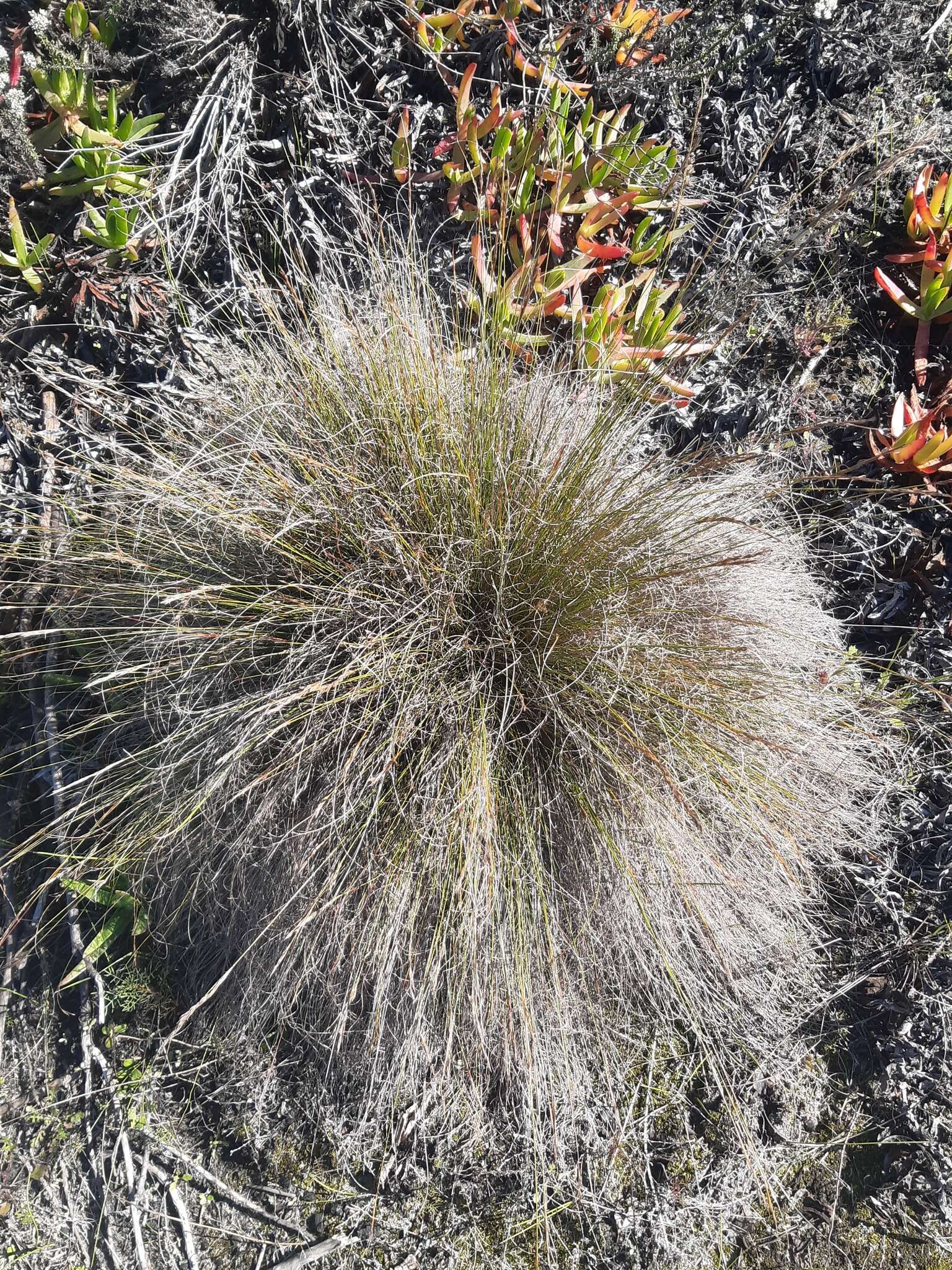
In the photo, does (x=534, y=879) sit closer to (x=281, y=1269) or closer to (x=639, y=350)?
(x=281, y=1269)

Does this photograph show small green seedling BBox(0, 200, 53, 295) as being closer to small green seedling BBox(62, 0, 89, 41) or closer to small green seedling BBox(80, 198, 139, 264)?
small green seedling BBox(80, 198, 139, 264)

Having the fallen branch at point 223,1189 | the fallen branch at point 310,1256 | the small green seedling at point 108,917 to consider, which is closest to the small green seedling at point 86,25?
the small green seedling at point 108,917

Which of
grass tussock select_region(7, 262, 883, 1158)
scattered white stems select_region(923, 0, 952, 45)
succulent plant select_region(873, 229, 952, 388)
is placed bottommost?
grass tussock select_region(7, 262, 883, 1158)

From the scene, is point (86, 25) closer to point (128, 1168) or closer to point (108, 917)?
point (108, 917)

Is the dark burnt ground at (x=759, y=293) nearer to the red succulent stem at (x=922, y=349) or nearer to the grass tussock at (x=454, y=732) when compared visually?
the red succulent stem at (x=922, y=349)

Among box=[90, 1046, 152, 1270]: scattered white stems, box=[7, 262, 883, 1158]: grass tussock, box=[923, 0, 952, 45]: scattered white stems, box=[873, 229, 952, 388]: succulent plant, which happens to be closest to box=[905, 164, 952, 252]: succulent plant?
box=[873, 229, 952, 388]: succulent plant

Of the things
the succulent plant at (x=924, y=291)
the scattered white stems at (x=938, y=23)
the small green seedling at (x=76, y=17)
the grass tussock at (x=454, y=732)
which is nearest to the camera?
the grass tussock at (x=454, y=732)

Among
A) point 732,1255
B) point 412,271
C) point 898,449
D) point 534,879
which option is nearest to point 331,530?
point 412,271

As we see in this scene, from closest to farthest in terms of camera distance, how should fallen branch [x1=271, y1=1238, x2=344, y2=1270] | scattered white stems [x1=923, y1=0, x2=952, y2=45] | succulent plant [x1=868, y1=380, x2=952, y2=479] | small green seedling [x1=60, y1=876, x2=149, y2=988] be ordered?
fallen branch [x1=271, y1=1238, x2=344, y2=1270] → small green seedling [x1=60, y1=876, x2=149, y2=988] → succulent plant [x1=868, y1=380, x2=952, y2=479] → scattered white stems [x1=923, y1=0, x2=952, y2=45]
